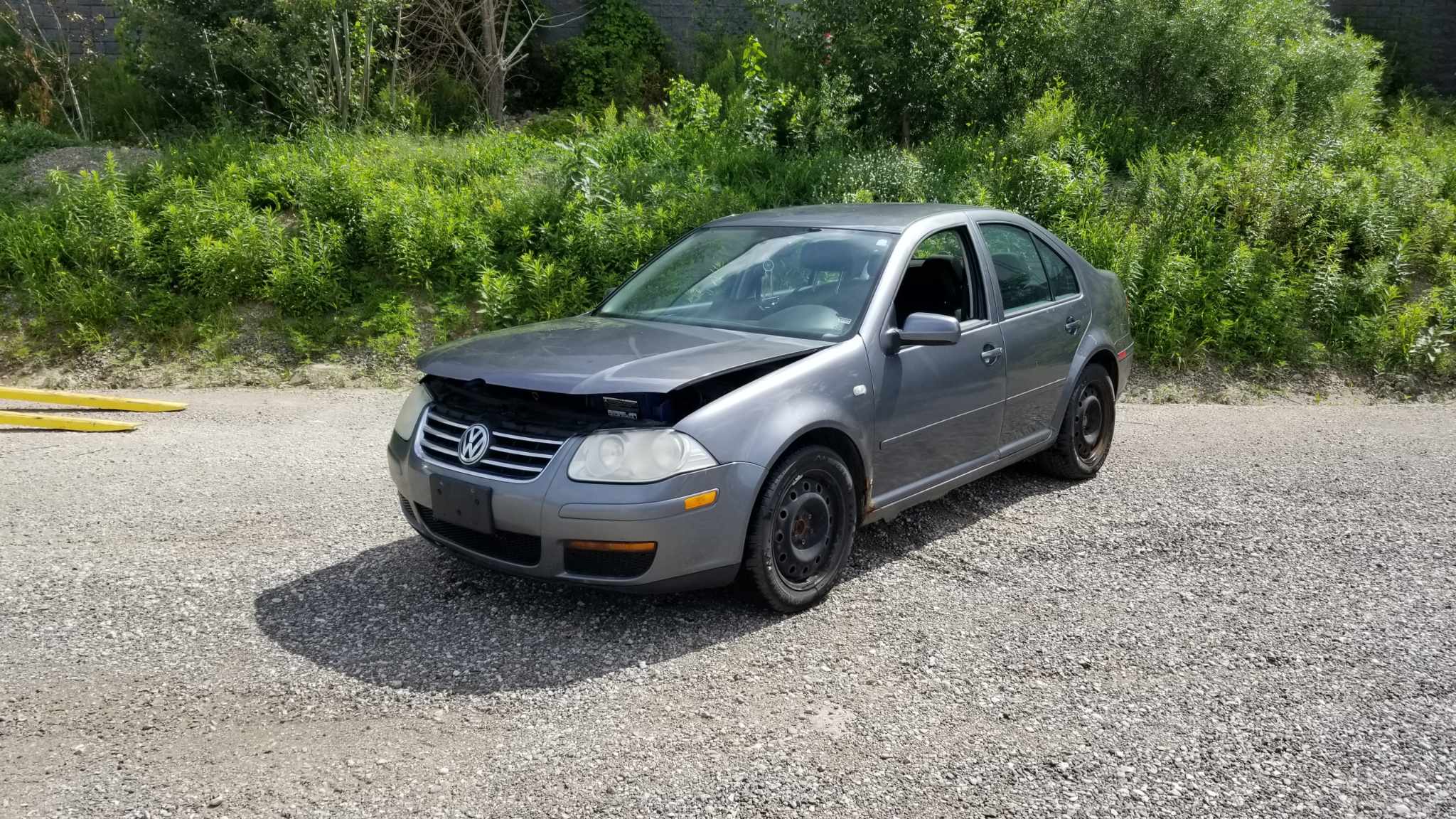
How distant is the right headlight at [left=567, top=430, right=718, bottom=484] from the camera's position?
389 cm

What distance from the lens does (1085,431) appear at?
6344 millimetres

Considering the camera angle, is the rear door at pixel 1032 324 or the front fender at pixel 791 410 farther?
the rear door at pixel 1032 324

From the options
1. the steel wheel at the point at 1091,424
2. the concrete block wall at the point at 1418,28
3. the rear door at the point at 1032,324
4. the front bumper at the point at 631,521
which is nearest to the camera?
the front bumper at the point at 631,521

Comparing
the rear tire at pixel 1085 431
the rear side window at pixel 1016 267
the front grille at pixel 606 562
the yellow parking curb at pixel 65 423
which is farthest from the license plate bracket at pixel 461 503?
the yellow parking curb at pixel 65 423

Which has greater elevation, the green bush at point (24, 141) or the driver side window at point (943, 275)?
the green bush at point (24, 141)

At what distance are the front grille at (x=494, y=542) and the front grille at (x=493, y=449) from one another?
22 centimetres

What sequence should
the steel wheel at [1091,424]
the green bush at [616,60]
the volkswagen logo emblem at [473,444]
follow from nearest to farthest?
the volkswagen logo emblem at [473,444] → the steel wheel at [1091,424] → the green bush at [616,60]

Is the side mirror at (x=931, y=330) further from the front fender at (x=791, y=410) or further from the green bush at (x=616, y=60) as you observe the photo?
the green bush at (x=616, y=60)

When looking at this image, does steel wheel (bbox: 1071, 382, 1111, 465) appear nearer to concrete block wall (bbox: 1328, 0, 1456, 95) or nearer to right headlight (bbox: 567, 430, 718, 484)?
right headlight (bbox: 567, 430, 718, 484)

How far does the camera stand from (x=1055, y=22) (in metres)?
12.3

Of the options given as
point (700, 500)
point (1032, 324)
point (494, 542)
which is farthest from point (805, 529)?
point (1032, 324)

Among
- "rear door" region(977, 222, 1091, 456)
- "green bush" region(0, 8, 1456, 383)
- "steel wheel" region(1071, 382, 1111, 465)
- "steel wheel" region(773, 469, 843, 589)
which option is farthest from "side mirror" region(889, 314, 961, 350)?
"green bush" region(0, 8, 1456, 383)

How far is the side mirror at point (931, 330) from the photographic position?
15.2 ft

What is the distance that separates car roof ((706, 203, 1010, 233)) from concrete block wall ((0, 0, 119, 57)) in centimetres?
1252
